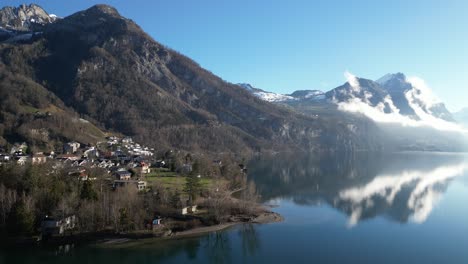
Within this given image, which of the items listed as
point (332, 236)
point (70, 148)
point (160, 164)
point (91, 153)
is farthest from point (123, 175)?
point (70, 148)

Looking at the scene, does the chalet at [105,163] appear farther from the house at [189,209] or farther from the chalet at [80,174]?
the house at [189,209]

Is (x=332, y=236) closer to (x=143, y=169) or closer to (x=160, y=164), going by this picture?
(x=143, y=169)

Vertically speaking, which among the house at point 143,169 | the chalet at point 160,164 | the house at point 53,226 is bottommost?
the house at point 53,226

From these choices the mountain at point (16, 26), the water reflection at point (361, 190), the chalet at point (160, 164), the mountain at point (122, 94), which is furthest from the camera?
the mountain at point (16, 26)

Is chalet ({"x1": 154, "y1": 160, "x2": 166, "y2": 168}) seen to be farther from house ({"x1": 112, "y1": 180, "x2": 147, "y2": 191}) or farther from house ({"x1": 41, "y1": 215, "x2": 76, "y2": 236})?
house ({"x1": 41, "y1": 215, "x2": 76, "y2": 236})

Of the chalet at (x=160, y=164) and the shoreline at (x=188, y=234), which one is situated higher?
the chalet at (x=160, y=164)

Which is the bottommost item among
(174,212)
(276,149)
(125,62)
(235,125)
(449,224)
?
(449,224)

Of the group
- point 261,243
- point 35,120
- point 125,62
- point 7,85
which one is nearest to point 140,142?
point 35,120

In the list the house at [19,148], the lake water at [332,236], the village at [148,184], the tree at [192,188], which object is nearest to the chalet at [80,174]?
the village at [148,184]

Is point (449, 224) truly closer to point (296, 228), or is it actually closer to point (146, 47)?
point (296, 228)
